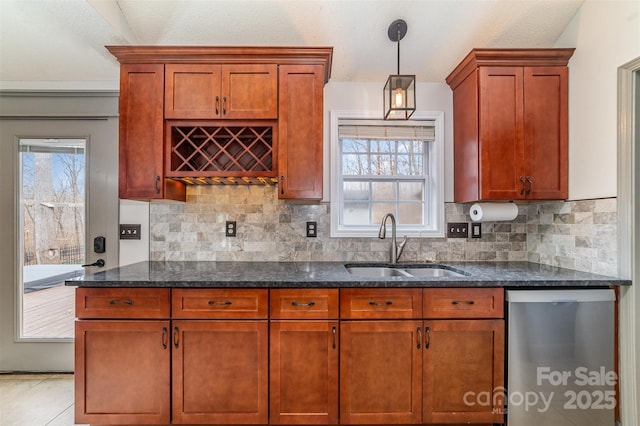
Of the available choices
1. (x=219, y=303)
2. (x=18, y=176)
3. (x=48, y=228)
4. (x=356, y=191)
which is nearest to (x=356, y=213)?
(x=356, y=191)

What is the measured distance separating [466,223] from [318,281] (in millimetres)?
1465

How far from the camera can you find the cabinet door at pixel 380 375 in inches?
68.2

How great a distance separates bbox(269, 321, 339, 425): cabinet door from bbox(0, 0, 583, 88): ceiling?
197cm

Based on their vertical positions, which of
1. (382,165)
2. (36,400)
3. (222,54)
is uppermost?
(222,54)

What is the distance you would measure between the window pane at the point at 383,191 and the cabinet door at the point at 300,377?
4.12 feet

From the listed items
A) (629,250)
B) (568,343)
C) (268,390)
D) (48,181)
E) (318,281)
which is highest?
(48,181)

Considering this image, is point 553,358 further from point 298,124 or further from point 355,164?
point 298,124

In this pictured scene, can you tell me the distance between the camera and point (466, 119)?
7.48 ft

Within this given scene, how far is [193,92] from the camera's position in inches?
81.4

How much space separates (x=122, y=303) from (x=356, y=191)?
1835 mm

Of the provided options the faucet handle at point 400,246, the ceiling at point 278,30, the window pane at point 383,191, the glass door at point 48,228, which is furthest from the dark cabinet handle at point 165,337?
the ceiling at point 278,30

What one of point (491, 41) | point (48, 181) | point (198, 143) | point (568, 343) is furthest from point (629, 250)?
point (48, 181)

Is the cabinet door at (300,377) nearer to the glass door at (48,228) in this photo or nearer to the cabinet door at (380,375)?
the cabinet door at (380,375)

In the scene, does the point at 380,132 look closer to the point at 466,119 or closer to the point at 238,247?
the point at 466,119
